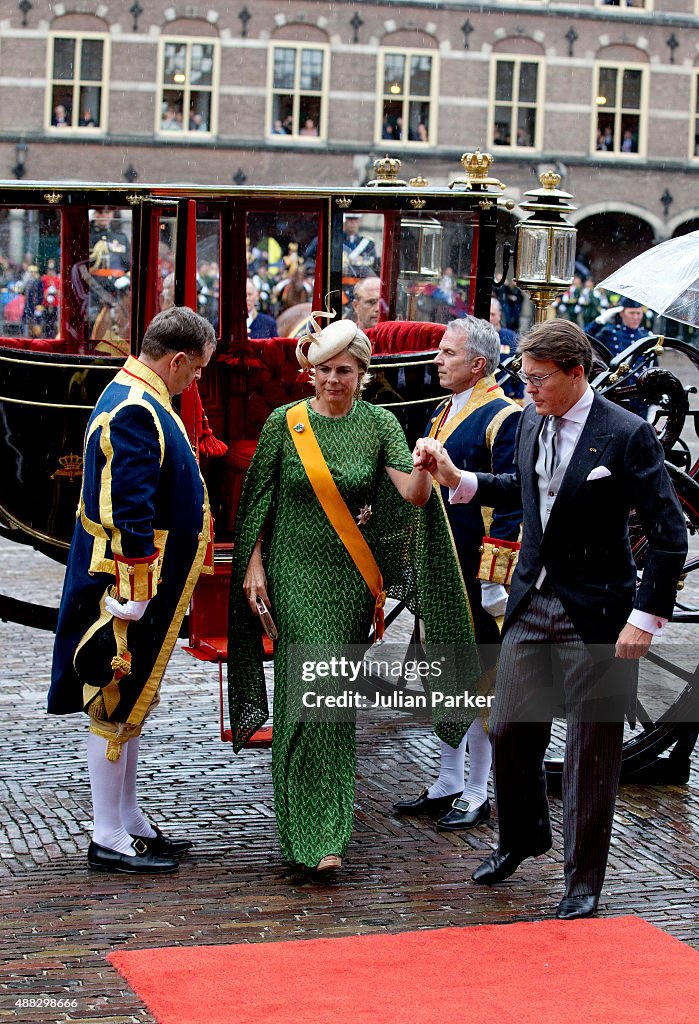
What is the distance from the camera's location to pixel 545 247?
7074mm

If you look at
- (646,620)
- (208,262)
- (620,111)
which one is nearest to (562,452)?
(646,620)

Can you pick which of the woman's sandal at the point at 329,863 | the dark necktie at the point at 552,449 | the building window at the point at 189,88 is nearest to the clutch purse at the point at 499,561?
the dark necktie at the point at 552,449

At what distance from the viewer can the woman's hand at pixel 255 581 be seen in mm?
4766

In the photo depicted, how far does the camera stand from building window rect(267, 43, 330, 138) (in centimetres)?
2741

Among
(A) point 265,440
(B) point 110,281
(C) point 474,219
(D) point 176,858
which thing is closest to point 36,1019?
(D) point 176,858

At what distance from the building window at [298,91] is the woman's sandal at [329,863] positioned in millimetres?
24334

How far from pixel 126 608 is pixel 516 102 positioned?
25393mm

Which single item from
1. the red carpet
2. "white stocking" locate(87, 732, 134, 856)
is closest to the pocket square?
the red carpet

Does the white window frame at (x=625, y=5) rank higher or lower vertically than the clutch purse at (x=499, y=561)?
higher

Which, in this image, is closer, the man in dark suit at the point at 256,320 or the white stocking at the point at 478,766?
the white stocking at the point at 478,766

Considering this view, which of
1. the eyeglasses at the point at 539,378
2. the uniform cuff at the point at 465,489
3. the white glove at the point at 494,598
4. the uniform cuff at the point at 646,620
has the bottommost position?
the white glove at the point at 494,598

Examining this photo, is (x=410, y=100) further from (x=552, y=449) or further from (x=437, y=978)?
(x=437, y=978)

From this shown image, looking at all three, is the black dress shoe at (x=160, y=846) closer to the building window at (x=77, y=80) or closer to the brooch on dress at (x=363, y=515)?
the brooch on dress at (x=363, y=515)

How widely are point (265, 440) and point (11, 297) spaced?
6.79 ft
